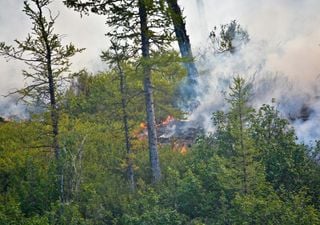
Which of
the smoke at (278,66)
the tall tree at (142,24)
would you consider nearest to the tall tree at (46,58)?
the tall tree at (142,24)

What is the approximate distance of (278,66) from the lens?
83.5 feet

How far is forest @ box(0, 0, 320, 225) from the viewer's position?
40.7 ft

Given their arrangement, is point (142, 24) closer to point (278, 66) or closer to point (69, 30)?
point (278, 66)

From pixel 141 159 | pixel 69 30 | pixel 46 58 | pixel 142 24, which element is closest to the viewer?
pixel 46 58

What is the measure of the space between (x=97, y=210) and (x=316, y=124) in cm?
940

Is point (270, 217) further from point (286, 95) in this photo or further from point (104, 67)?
point (104, 67)

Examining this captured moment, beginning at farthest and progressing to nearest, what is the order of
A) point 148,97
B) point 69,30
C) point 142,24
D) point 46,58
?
point 69,30, point 148,97, point 142,24, point 46,58

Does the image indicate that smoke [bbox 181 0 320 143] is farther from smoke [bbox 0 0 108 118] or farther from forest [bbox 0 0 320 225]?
smoke [bbox 0 0 108 118]

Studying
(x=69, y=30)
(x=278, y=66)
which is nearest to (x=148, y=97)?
(x=278, y=66)

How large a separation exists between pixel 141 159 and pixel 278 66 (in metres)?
11.1

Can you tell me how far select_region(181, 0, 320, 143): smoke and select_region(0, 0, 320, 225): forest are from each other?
3.32ft

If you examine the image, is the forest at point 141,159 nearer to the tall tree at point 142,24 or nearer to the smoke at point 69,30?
the tall tree at point 142,24

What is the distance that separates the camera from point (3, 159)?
17297mm

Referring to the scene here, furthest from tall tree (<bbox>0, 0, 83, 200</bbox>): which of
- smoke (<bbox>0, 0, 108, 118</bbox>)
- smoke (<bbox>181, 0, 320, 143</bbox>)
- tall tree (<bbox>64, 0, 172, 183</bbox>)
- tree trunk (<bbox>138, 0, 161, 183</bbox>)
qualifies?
smoke (<bbox>0, 0, 108, 118</bbox>)
